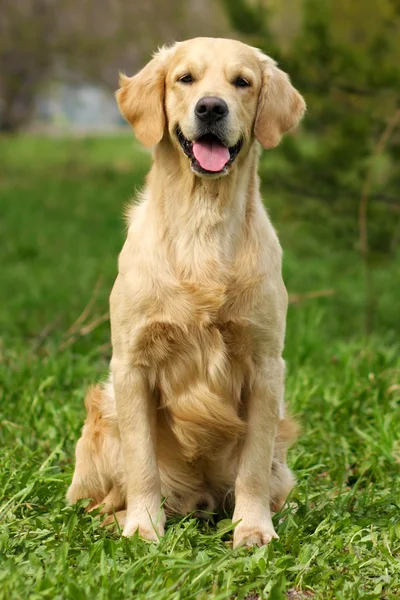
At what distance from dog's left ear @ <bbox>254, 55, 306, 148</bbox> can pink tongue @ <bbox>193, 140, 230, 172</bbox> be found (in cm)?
20

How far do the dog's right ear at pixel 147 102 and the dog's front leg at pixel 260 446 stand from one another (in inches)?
38.3

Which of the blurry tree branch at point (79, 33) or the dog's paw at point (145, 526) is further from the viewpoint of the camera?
the blurry tree branch at point (79, 33)

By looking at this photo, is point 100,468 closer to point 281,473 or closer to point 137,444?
point 137,444

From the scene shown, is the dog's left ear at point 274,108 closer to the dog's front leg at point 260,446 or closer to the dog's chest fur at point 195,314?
the dog's chest fur at point 195,314

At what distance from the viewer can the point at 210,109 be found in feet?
10.4

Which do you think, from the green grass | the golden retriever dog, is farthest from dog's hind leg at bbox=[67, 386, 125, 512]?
the green grass

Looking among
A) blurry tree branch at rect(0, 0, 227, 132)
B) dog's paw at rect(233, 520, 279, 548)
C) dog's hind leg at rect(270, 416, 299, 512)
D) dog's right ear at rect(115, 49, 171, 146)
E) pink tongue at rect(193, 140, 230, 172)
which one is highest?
blurry tree branch at rect(0, 0, 227, 132)

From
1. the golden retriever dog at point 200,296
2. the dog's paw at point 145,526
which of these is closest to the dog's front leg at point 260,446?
the golden retriever dog at point 200,296

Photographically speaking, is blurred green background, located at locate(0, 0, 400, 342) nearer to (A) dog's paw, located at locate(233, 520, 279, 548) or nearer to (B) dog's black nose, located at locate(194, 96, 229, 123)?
(B) dog's black nose, located at locate(194, 96, 229, 123)

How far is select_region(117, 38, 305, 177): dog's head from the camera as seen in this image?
323 centimetres

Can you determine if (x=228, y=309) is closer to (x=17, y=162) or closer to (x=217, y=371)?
(x=217, y=371)

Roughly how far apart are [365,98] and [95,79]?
13.9 m

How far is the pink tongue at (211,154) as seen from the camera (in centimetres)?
324

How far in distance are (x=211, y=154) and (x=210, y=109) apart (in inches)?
6.8
